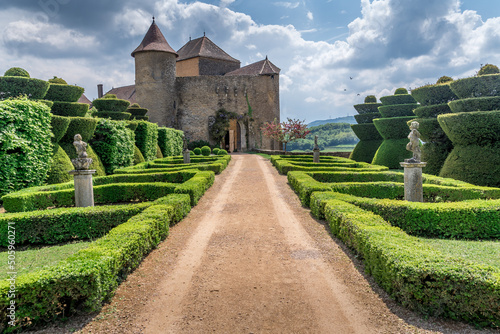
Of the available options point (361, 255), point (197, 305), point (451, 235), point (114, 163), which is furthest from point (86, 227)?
point (114, 163)

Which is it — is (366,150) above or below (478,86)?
below

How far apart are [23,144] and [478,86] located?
17.2 metres

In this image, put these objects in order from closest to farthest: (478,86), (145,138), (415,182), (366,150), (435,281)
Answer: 1. (435,281)
2. (415,182)
3. (478,86)
4. (145,138)
5. (366,150)

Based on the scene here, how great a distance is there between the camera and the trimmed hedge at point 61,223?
7270mm

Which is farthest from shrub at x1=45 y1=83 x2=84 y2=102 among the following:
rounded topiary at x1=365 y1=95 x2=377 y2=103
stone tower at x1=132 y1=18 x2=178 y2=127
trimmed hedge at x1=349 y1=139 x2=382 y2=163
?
stone tower at x1=132 y1=18 x2=178 y2=127

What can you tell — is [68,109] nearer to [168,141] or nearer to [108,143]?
[108,143]

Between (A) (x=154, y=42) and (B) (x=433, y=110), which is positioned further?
(A) (x=154, y=42)

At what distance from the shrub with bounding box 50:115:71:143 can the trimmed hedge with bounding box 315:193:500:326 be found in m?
12.5

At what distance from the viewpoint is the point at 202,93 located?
126ft

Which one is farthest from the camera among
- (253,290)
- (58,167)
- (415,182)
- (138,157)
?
(138,157)

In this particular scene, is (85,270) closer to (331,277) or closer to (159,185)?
(331,277)

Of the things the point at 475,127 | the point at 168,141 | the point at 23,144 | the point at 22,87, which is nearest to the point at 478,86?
the point at 475,127

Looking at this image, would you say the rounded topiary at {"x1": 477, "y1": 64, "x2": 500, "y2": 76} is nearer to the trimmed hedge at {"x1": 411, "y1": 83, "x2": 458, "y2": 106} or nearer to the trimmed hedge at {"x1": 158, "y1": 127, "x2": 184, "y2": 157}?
the trimmed hedge at {"x1": 411, "y1": 83, "x2": 458, "y2": 106}

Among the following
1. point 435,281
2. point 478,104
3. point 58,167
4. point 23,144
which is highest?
point 478,104
